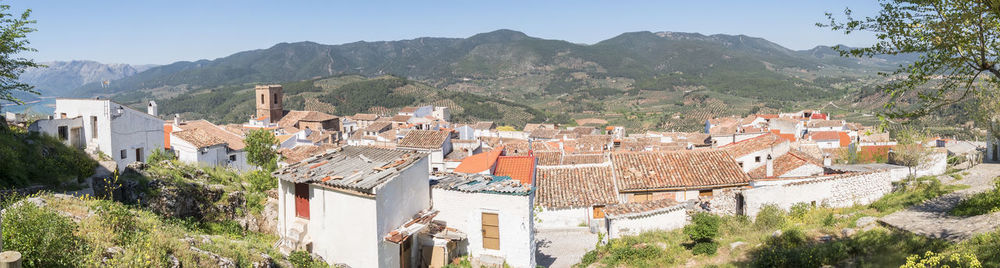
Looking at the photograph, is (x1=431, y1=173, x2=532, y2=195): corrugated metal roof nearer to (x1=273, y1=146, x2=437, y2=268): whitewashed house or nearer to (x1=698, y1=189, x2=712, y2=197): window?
(x1=273, y1=146, x2=437, y2=268): whitewashed house

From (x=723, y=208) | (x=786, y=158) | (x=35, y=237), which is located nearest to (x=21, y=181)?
(x=35, y=237)

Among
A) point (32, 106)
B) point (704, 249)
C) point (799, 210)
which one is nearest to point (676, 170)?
point (799, 210)

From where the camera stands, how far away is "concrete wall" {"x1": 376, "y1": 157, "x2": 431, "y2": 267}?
10922 mm

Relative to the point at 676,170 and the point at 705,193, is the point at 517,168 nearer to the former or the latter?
the point at 676,170

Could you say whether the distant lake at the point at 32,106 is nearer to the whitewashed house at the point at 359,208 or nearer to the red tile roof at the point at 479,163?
the whitewashed house at the point at 359,208

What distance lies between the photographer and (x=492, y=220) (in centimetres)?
1218

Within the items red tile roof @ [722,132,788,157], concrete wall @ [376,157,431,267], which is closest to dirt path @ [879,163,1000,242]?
red tile roof @ [722,132,788,157]

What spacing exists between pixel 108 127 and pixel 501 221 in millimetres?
15761

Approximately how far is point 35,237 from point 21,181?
685 centimetres

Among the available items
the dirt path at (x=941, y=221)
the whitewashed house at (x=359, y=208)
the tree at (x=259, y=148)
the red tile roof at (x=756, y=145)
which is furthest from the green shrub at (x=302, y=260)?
the red tile roof at (x=756, y=145)

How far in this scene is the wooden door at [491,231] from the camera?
39.8ft

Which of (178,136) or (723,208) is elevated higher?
(178,136)

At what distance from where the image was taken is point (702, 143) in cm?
→ 4684

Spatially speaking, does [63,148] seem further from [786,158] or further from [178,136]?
[786,158]
